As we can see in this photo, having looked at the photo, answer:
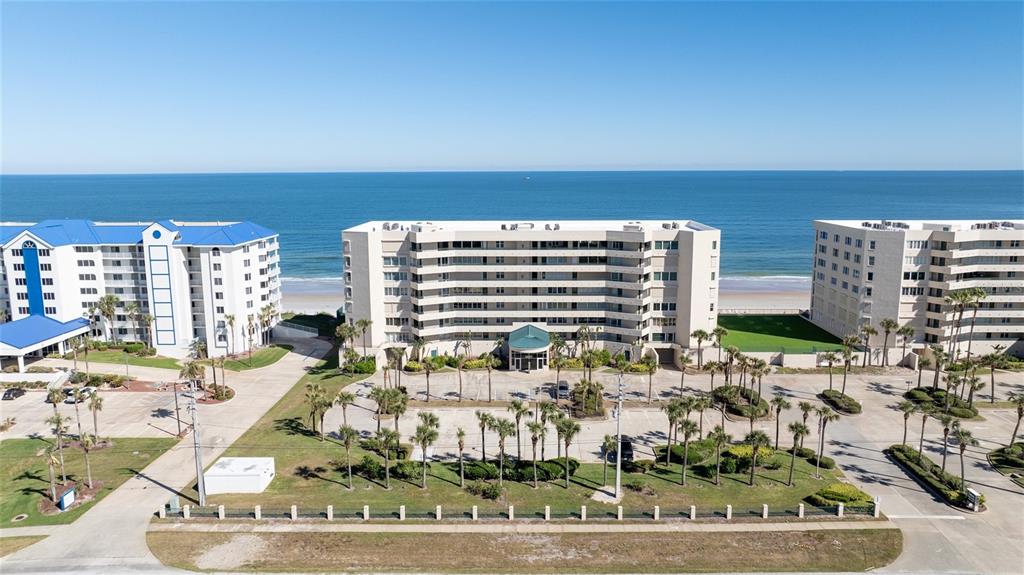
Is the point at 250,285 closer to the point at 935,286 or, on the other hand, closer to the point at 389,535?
the point at 389,535

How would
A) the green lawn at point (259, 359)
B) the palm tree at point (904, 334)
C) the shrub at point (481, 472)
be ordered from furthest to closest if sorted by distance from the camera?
the green lawn at point (259, 359), the palm tree at point (904, 334), the shrub at point (481, 472)

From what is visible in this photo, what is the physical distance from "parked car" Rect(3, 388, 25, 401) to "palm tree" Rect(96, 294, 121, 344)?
15703 millimetres

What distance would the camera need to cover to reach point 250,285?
307 ft

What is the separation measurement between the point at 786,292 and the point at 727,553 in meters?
116

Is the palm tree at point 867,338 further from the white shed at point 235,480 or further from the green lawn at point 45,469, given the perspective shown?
the green lawn at point 45,469

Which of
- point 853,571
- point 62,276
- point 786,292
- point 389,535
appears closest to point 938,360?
point 853,571

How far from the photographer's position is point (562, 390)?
76.0m

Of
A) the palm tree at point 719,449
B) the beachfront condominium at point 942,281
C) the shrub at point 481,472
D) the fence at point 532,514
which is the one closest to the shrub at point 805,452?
the palm tree at point 719,449

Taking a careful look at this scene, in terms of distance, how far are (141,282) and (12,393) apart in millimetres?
23614

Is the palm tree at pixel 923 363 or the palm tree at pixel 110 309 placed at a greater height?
the palm tree at pixel 110 309

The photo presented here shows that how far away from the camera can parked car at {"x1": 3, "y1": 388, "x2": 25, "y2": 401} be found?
72.9 metres

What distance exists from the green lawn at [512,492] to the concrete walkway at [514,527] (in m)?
1.32

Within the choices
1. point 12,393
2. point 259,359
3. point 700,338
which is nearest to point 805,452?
point 700,338

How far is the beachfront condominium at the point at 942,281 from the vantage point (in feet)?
278
